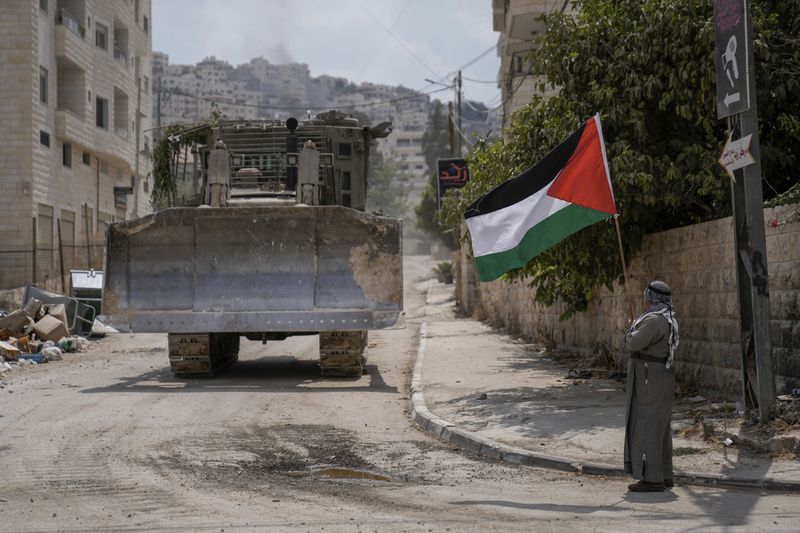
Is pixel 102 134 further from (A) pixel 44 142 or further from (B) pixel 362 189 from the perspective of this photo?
(B) pixel 362 189

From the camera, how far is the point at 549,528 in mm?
5812

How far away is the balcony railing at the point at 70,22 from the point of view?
36191 mm

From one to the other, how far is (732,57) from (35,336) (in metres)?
15.6

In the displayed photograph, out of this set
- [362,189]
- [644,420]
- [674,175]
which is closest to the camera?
[644,420]

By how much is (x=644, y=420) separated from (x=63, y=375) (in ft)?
36.6

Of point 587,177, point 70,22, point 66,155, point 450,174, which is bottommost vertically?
point 587,177

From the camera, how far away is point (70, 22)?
3706 cm

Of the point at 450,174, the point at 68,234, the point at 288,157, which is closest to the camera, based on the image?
the point at 288,157

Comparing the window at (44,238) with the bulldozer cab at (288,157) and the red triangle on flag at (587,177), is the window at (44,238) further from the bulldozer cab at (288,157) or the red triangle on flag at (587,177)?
the red triangle on flag at (587,177)

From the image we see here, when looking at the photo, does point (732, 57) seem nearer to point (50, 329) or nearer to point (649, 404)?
point (649, 404)

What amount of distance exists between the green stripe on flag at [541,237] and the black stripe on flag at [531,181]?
0.40m

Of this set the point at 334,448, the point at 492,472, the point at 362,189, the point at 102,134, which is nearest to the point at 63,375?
the point at 362,189

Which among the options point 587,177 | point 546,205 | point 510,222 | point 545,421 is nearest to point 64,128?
point 510,222

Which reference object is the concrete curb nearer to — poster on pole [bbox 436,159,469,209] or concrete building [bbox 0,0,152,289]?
A: concrete building [bbox 0,0,152,289]
